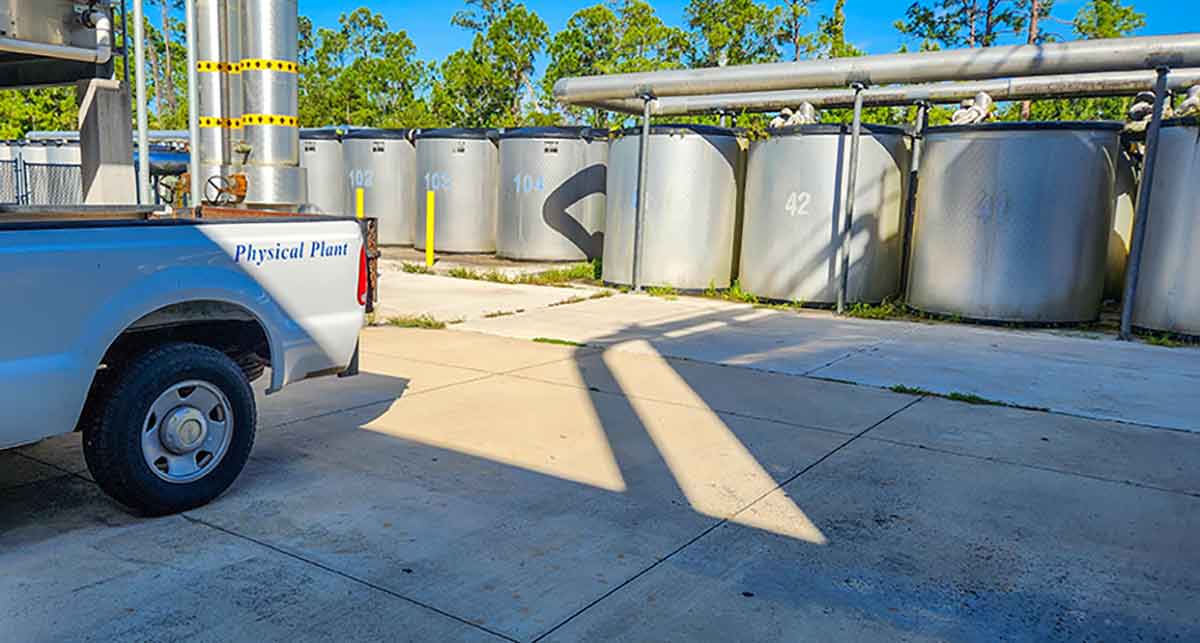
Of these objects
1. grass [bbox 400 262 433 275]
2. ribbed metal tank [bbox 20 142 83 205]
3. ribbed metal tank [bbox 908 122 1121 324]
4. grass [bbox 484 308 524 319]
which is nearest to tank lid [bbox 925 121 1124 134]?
ribbed metal tank [bbox 908 122 1121 324]

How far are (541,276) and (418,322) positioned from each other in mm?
4765

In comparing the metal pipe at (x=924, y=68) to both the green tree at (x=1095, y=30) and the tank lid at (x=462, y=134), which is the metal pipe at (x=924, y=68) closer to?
the tank lid at (x=462, y=134)

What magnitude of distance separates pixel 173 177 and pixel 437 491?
16.0m

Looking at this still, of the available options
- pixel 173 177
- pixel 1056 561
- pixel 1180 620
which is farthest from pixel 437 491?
pixel 173 177

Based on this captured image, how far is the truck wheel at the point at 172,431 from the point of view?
395 centimetres

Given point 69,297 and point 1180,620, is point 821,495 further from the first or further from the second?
point 69,297

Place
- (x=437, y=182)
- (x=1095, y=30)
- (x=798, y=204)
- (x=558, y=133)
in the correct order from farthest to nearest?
(x=1095, y=30)
(x=437, y=182)
(x=558, y=133)
(x=798, y=204)

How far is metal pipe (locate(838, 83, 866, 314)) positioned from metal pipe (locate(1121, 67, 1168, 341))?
123 inches

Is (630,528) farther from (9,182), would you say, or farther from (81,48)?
(9,182)

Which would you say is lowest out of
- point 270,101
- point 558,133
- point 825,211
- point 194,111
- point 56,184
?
point 56,184

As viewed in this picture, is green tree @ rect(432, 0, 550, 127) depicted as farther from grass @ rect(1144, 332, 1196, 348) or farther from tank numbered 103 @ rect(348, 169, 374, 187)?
grass @ rect(1144, 332, 1196, 348)

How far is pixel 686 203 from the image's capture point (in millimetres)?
12906

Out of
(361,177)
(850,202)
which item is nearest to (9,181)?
(361,177)

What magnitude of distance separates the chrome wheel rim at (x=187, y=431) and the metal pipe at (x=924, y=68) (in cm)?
929
